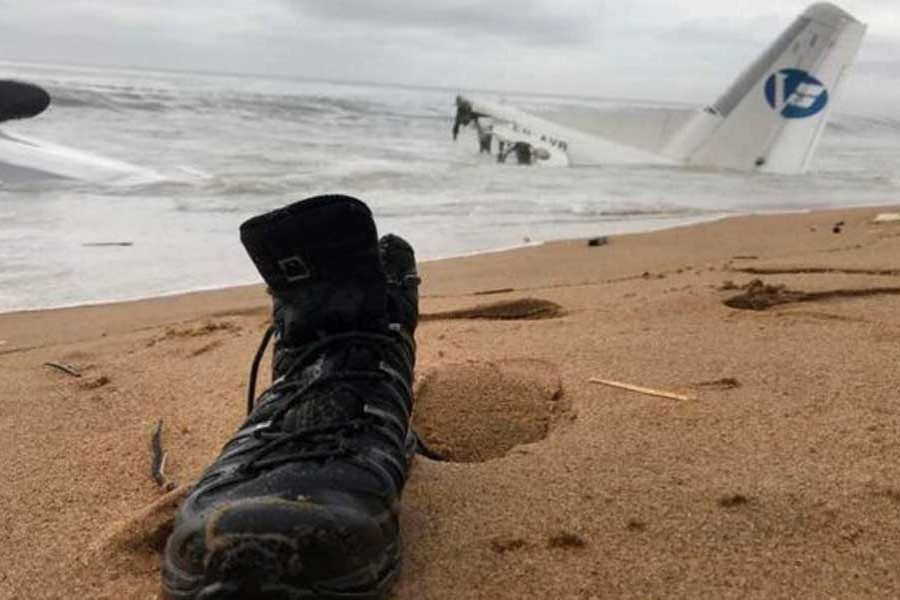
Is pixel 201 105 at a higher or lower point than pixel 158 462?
lower

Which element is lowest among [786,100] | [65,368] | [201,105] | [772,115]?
[201,105]

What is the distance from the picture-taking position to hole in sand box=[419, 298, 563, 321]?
3205 mm

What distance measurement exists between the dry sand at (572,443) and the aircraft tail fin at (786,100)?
10679 mm

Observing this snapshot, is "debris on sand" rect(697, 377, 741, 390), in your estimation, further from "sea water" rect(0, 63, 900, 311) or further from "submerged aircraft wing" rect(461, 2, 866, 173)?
"submerged aircraft wing" rect(461, 2, 866, 173)

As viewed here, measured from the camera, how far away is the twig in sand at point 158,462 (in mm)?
1657

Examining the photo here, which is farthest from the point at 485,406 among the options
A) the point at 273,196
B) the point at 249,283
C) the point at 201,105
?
the point at 201,105

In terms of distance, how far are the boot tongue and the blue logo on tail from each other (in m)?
13.4

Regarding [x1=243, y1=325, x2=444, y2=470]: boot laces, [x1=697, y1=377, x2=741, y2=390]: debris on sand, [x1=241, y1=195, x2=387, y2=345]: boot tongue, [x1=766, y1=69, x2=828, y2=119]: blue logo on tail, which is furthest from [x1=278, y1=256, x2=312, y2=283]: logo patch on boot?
[x1=766, y1=69, x2=828, y2=119]: blue logo on tail

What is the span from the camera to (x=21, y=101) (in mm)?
3939

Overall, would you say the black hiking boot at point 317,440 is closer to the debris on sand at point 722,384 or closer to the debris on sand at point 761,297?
the debris on sand at point 722,384

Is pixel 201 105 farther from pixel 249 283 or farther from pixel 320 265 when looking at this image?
pixel 320 265

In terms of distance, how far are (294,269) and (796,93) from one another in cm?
1354

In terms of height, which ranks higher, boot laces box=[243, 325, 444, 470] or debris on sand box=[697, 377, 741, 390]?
boot laces box=[243, 325, 444, 470]

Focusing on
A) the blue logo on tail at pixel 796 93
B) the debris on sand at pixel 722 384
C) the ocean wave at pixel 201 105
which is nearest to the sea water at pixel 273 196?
the ocean wave at pixel 201 105
